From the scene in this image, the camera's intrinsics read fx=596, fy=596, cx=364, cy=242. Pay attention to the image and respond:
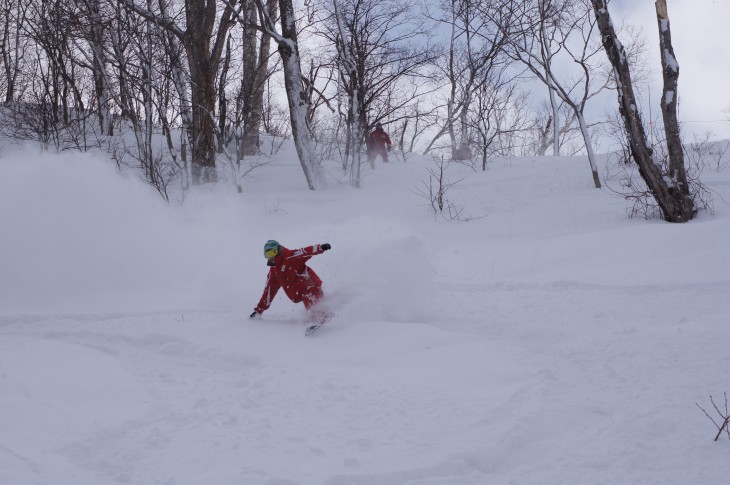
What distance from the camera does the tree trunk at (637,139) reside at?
998cm

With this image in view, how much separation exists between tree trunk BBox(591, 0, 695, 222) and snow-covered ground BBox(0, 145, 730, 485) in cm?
57

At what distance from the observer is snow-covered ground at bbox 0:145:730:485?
350 cm

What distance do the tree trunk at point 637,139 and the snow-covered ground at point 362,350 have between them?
0.57 m

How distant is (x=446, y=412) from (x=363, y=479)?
3.46 ft

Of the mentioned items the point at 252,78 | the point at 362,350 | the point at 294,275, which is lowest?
the point at 362,350

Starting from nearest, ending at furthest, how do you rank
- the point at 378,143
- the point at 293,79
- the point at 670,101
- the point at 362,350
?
the point at 362,350 → the point at 670,101 → the point at 293,79 → the point at 378,143

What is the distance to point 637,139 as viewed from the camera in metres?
10.1

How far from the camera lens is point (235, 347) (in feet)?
19.5

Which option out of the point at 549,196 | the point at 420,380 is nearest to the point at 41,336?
the point at 420,380

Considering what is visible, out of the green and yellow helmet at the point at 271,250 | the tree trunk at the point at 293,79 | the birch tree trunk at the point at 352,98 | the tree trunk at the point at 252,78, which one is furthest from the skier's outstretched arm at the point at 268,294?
the tree trunk at the point at 252,78

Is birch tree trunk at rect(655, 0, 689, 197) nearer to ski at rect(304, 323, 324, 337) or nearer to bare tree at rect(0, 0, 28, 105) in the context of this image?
ski at rect(304, 323, 324, 337)

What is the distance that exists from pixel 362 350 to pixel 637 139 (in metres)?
6.97

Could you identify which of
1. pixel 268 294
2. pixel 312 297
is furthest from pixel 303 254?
pixel 268 294

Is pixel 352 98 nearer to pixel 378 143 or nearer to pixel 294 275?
pixel 378 143
